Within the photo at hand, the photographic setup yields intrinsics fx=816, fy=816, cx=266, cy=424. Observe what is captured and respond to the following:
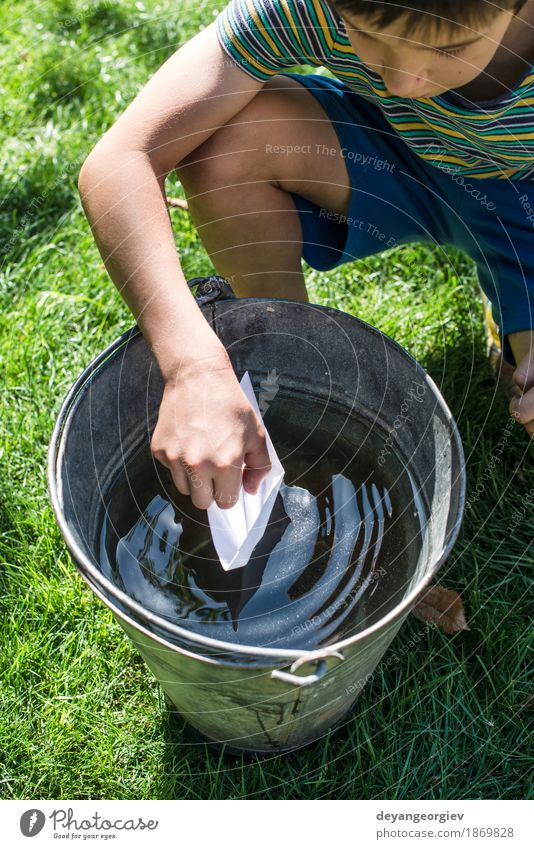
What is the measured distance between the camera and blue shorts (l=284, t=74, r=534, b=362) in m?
1.10

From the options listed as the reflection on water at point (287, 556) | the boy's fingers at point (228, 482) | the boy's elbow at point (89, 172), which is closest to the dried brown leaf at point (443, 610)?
the reflection on water at point (287, 556)

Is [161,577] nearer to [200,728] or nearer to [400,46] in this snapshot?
[200,728]

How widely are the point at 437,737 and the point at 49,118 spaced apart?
148cm

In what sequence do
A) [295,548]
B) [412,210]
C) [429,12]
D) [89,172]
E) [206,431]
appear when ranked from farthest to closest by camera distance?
[412,210], [295,548], [89,172], [206,431], [429,12]

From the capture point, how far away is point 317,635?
100 centimetres

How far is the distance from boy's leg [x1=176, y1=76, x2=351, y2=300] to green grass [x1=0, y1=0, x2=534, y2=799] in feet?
1.12

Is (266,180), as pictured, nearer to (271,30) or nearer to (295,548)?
(271,30)

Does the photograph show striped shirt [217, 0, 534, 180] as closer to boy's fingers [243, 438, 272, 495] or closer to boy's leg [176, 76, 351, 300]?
boy's leg [176, 76, 351, 300]

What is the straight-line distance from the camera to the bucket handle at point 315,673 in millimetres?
696

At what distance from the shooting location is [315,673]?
73 centimetres

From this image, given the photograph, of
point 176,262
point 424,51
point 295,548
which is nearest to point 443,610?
point 295,548

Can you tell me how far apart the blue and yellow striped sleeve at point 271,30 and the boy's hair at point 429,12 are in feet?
0.82

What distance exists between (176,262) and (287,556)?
401mm
